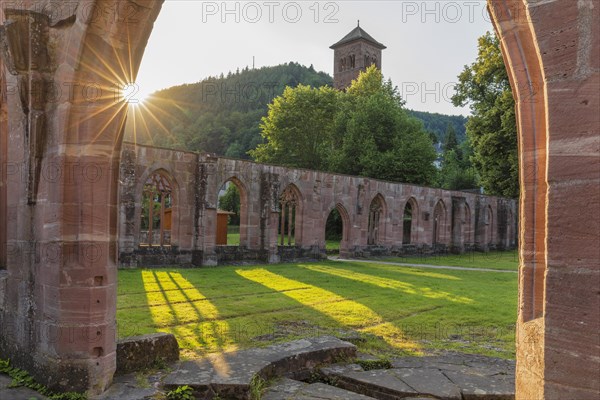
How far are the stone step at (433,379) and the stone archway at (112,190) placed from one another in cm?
223

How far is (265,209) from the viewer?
19984 mm

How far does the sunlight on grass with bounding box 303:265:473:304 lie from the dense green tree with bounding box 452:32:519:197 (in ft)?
44.2

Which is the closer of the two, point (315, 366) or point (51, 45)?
point (51, 45)

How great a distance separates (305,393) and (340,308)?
5.21m

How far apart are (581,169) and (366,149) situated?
105 feet

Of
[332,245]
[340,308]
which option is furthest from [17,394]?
[332,245]

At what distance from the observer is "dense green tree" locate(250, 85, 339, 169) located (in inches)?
1518

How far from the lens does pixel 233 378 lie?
436 centimetres

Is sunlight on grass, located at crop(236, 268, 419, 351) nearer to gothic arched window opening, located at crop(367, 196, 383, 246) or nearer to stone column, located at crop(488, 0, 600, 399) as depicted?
stone column, located at crop(488, 0, 600, 399)

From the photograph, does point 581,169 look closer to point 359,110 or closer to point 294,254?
point 294,254

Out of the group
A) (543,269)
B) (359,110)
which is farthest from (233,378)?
(359,110)

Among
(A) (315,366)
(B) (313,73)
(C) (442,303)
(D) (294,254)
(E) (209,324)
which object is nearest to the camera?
(A) (315,366)

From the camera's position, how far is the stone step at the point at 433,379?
4398mm

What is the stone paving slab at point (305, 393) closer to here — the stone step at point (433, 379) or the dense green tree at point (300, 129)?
the stone step at point (433, 379)
